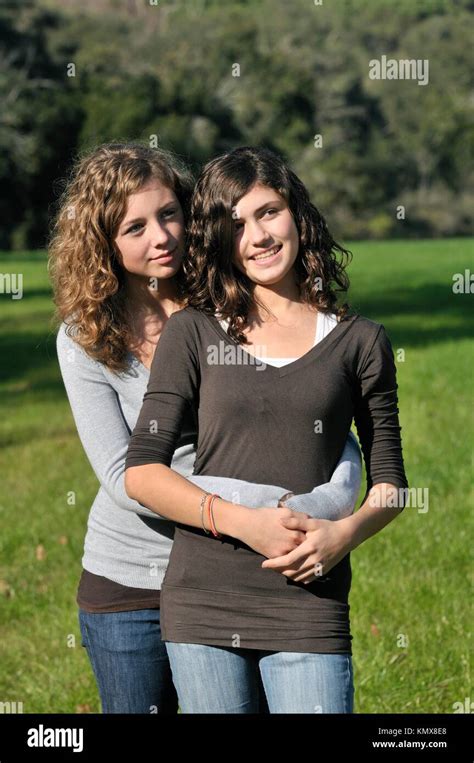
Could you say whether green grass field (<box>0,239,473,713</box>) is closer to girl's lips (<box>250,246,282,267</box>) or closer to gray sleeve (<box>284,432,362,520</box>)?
girl's lips (<box>250,246,282,267</box>)

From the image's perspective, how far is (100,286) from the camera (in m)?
2.81

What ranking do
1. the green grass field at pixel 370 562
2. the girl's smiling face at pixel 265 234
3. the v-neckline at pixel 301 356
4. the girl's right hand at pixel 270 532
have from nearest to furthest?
the girl's right hand at pixel 270 532
the v-neckline at pixel 301 356
the girl's smiling face at pixel 265 234
the green grass field at pixel 370 562

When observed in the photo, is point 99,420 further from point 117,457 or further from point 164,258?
point 164,258

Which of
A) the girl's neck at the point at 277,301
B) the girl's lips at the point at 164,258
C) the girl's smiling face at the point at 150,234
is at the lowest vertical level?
the girl's neck at the point at 277,301

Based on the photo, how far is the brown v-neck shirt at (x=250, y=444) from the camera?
2434 millimetres

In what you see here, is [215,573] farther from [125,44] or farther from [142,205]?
[125,44]

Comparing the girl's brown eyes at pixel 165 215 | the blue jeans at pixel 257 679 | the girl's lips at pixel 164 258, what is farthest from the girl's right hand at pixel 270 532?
the girl's brown eyes at pixel 165 215

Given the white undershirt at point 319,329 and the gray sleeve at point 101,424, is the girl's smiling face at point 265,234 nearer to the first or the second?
the white undershirt at point 319,329

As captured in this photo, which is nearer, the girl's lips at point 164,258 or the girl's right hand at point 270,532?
the girl's right hand at point 270,532

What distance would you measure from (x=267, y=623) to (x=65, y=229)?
3.89 ft

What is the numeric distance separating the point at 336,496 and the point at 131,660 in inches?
28.9

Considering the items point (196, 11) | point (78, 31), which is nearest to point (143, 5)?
point (196, 11)

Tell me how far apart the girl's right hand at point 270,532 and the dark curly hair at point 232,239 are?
47 centimetres

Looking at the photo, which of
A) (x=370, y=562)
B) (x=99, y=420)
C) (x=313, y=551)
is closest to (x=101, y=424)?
(x=99, y=420)
